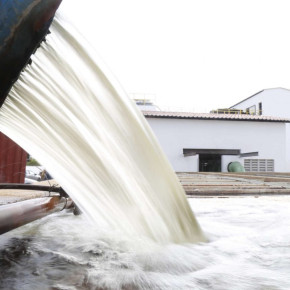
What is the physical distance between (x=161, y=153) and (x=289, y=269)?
1096mm

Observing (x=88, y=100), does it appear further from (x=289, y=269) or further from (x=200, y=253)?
(x=289, y=269)

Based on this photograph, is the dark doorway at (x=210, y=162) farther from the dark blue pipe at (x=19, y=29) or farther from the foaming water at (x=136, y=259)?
the dark blue pipe at (x=19, y=29)

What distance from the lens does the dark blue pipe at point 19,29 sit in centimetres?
102

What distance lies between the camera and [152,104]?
992 inches

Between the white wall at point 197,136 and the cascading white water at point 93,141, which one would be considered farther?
the white wall at point 197,136

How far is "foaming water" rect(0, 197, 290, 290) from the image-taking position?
1209mm

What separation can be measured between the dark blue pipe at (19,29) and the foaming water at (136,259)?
30.3 inches

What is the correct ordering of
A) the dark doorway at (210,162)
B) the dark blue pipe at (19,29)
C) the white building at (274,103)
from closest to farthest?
1. the dark blue pipe at (19,29)
2. the dark doorway at (210,162)
3. the white building at (274,103)

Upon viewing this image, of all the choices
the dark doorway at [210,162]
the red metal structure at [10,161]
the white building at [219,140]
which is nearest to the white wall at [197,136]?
the white building at [219,140]

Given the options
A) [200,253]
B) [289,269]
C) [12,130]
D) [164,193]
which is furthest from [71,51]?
[289,269]

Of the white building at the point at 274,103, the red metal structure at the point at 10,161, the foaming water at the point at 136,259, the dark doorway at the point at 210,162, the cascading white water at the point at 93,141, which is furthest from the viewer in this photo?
the white building at the point at 274,103

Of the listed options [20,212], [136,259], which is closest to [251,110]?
[136,259]

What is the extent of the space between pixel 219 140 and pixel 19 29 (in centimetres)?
1961

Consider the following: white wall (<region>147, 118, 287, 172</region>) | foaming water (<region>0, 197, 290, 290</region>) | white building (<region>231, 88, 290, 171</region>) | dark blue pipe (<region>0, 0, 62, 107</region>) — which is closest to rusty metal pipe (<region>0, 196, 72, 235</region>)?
foaming water (<region>0, 197, 290, 290</region>)
